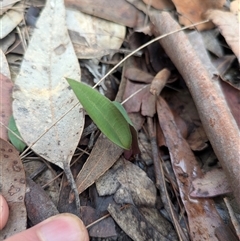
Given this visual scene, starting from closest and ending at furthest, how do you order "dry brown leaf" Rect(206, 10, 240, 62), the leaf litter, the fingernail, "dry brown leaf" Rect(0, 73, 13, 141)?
1. the fingernail
2. the leaf litter
3. "dry brown leaf" Rect(0, 73, 13, 141)
4. "dry brown leaf" Rect(206, 10, 240, 62)

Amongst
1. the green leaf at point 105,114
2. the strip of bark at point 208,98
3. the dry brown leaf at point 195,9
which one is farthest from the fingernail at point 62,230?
the dry brown leaf at point 195,9

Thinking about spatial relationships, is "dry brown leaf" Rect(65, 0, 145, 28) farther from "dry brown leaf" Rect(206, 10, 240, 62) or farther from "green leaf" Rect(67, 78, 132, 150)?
"green leaf" Rect(67, 78, 132, 150)

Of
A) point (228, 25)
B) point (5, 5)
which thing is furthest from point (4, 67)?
point (228, 25)

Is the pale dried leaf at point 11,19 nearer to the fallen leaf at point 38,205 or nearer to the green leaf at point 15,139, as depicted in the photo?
the green leaf at point 15,139

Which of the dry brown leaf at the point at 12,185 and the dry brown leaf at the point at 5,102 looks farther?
the dry brown leaf at the point at 5,102

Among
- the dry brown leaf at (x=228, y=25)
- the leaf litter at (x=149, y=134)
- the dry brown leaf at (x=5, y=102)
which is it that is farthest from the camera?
the dry brown leaf at (x=228, y=25)

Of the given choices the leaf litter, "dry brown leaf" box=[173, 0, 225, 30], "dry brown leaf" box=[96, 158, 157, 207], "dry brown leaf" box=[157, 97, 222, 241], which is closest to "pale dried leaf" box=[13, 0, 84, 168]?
the leaf litter

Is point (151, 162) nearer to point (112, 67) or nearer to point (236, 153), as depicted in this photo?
point (236, 153)

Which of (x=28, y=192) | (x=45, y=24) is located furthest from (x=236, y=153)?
(x=45, y=24)
